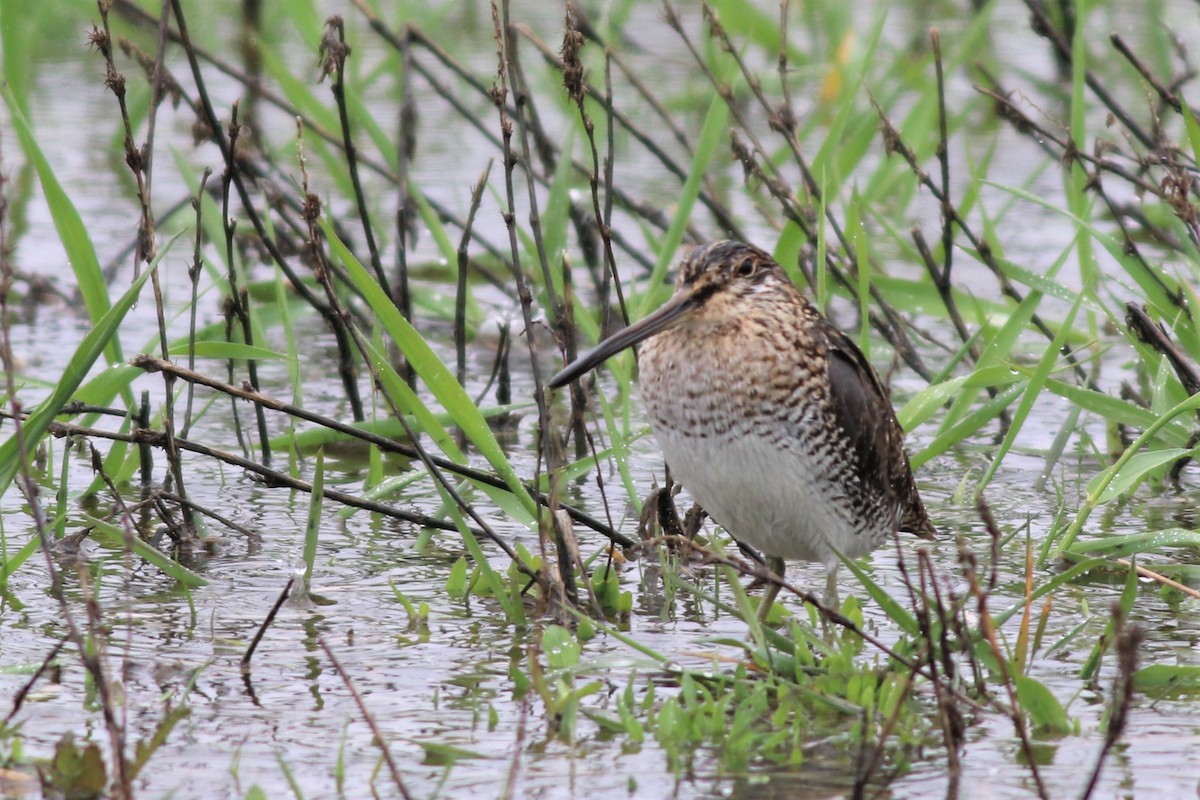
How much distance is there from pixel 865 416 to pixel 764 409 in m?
0.33

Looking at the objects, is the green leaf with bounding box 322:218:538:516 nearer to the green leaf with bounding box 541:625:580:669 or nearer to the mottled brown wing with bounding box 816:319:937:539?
the green leaf with bounding box 541:625:580:669

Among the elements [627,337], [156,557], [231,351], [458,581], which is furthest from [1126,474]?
[156,557]

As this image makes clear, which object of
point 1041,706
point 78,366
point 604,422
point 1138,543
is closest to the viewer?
point 1041,706

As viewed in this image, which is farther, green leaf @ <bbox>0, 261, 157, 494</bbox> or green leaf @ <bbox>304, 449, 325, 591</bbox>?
green leaf @ <bbox>304, 449, 325, 591</bbox>

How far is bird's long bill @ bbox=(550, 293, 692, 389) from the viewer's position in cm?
443

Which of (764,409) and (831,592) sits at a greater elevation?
(764,409)

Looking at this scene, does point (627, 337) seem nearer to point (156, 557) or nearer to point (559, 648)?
point (559, 648)

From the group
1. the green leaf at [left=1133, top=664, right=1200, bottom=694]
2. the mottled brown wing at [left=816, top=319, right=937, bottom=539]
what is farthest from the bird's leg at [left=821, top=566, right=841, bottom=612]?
the green leaf at [left=1133, top=664, right=1200, bottom=694]

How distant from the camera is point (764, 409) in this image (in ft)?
14.6

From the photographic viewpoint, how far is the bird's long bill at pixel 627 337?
4434 mm

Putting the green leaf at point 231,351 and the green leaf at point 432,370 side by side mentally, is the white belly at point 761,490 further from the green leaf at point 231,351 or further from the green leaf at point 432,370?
the green leaf at point 231,351

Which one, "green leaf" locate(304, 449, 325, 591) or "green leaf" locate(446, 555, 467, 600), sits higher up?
"green leaf" locate(304, 449, 325, 591)

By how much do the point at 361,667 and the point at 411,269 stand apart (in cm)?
415

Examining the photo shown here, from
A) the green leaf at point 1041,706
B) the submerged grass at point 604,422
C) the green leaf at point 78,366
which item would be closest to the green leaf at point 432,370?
the submerged grass at point 604,422
